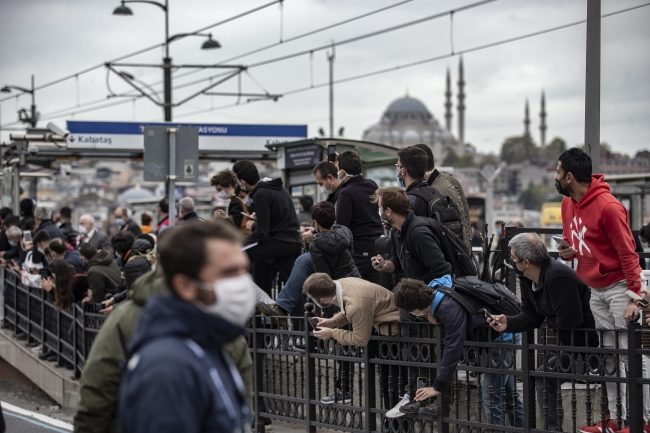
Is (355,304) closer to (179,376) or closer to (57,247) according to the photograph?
(179,376)

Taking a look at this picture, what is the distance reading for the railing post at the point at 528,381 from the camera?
6266 mm

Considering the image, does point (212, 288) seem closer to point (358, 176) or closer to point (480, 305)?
point (480, 305)

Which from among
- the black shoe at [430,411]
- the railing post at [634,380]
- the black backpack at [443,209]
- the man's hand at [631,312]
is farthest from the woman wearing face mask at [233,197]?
the railing post at [634,380]

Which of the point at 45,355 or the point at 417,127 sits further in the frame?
the point at 417,127

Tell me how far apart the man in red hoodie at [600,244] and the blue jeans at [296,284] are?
2.81m

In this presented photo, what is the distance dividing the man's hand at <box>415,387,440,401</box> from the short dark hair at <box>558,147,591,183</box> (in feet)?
5.88

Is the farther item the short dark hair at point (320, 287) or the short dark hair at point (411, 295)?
the short dark hair at point (320, 287)

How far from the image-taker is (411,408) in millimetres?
6906

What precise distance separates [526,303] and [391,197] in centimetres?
128

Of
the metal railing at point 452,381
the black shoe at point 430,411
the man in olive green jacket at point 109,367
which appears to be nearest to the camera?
the man in olive green jacket at point 109,367

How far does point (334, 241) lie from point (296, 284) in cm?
84

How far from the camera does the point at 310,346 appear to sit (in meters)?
8.00

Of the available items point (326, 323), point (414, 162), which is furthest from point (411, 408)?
point (414, 162)

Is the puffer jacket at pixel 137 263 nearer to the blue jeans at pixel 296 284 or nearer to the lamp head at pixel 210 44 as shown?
the blue jeans at pixel 296 284
